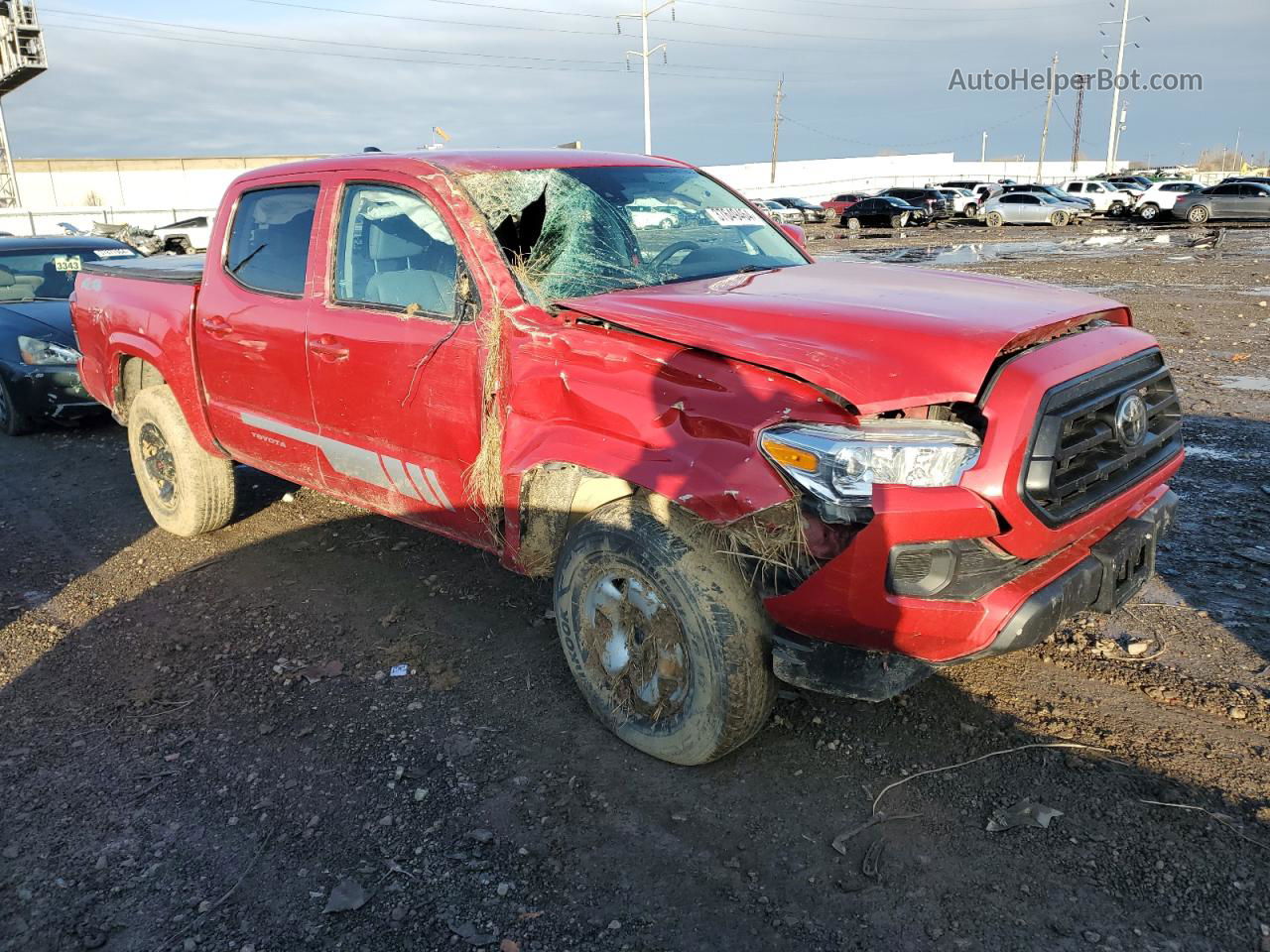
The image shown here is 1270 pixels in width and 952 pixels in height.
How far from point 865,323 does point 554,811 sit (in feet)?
5.82

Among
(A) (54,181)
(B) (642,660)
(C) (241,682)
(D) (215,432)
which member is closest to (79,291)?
(D) (215,432)

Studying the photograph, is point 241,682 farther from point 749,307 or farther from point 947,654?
point 947,654

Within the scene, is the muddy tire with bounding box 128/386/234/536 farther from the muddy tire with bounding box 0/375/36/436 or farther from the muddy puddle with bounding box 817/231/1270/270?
the muddy puddle with bounding box 817/231/1270/270

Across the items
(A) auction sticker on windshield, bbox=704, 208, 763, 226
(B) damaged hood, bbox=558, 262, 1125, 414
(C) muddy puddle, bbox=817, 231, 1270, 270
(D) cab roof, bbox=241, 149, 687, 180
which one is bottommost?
(C) muddy puddle, bbox=817, 231, 1270, 270

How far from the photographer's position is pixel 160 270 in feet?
17.5

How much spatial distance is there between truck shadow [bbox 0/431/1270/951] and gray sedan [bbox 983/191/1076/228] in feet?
118

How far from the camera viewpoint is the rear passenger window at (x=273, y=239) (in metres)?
4.22

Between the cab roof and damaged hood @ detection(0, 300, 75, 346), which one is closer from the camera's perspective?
the cab roof

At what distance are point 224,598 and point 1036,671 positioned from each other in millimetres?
3738

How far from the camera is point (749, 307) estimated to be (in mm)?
2998

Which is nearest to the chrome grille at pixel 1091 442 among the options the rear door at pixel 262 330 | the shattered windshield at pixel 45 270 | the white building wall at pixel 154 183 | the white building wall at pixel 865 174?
the rear door at pixel 262 330

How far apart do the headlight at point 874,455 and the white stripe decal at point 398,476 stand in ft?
6.20

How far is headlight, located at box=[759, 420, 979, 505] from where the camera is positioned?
246 centimetres

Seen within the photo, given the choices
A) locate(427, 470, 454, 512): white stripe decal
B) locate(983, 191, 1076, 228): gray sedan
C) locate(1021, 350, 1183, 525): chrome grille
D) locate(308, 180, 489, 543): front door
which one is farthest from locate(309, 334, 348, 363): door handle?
locate(983, 191, 1076, 228): gray sedan
